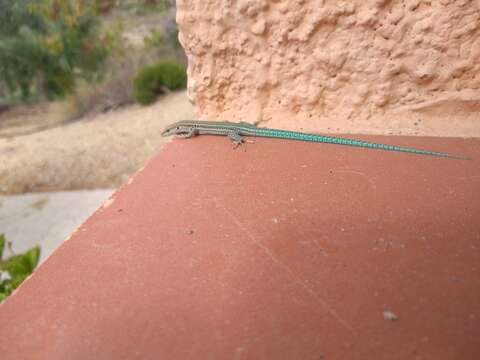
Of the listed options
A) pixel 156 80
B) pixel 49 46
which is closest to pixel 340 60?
pixel 156 80

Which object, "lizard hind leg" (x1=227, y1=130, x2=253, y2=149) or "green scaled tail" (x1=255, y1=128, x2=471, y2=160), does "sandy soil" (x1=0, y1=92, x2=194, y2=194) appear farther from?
"green scaled tail" (x1=255, y1=128, x2=471, y2=160)

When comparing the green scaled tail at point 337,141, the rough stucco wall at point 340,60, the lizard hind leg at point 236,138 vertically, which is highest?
the rough stucco wall at point 340,60

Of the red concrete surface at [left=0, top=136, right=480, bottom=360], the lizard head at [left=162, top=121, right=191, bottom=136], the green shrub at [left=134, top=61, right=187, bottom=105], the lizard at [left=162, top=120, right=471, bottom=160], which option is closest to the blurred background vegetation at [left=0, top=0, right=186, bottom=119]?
the green shrub at [left=134, top=61, right=187, bottom=105]

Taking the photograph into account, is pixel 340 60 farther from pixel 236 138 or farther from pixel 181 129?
pixel 181 129

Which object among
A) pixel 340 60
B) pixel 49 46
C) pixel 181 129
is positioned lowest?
pixel 49 46

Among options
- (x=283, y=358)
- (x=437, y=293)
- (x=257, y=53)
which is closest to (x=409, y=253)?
(x=437, y=293)

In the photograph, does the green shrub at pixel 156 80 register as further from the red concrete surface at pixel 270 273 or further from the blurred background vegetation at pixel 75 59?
the red concrete surface at pixel 270 273

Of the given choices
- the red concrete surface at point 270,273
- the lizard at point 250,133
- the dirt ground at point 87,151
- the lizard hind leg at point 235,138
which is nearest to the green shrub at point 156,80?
the dirt ground at point 87,151

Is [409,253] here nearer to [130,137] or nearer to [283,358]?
[283,358]
